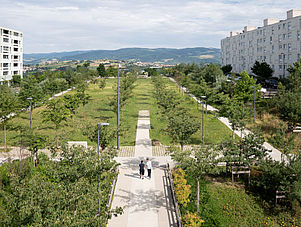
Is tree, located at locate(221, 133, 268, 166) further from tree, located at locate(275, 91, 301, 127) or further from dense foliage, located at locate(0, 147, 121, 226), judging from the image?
tree, located at locate(275, 91, 301, 127)

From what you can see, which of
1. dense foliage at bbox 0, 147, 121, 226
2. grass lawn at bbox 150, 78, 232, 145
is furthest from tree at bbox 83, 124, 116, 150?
dense foliage at bbox 0, 147, 121, 226

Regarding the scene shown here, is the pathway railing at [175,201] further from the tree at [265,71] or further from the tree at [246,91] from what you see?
the tree at [265,71]

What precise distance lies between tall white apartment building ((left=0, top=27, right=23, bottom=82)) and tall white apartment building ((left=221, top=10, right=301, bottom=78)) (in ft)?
209

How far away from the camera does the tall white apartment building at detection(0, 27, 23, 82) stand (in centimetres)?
7479

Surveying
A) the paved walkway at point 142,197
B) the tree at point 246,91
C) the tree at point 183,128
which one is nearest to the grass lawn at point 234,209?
the paved walkway at point 142,197

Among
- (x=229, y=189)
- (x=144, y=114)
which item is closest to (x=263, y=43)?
(x=144, y=114)

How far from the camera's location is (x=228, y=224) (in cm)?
1396

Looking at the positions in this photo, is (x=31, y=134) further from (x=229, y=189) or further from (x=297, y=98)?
(x=297, y=98)

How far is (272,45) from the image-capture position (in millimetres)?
64125

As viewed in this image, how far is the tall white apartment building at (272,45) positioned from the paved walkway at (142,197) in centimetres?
4653

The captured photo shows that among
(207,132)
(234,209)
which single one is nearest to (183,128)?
(234,209)

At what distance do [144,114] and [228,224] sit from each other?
1112 inches

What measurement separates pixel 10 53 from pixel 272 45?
6771 cm

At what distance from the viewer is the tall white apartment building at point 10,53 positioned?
7479 centimetres
